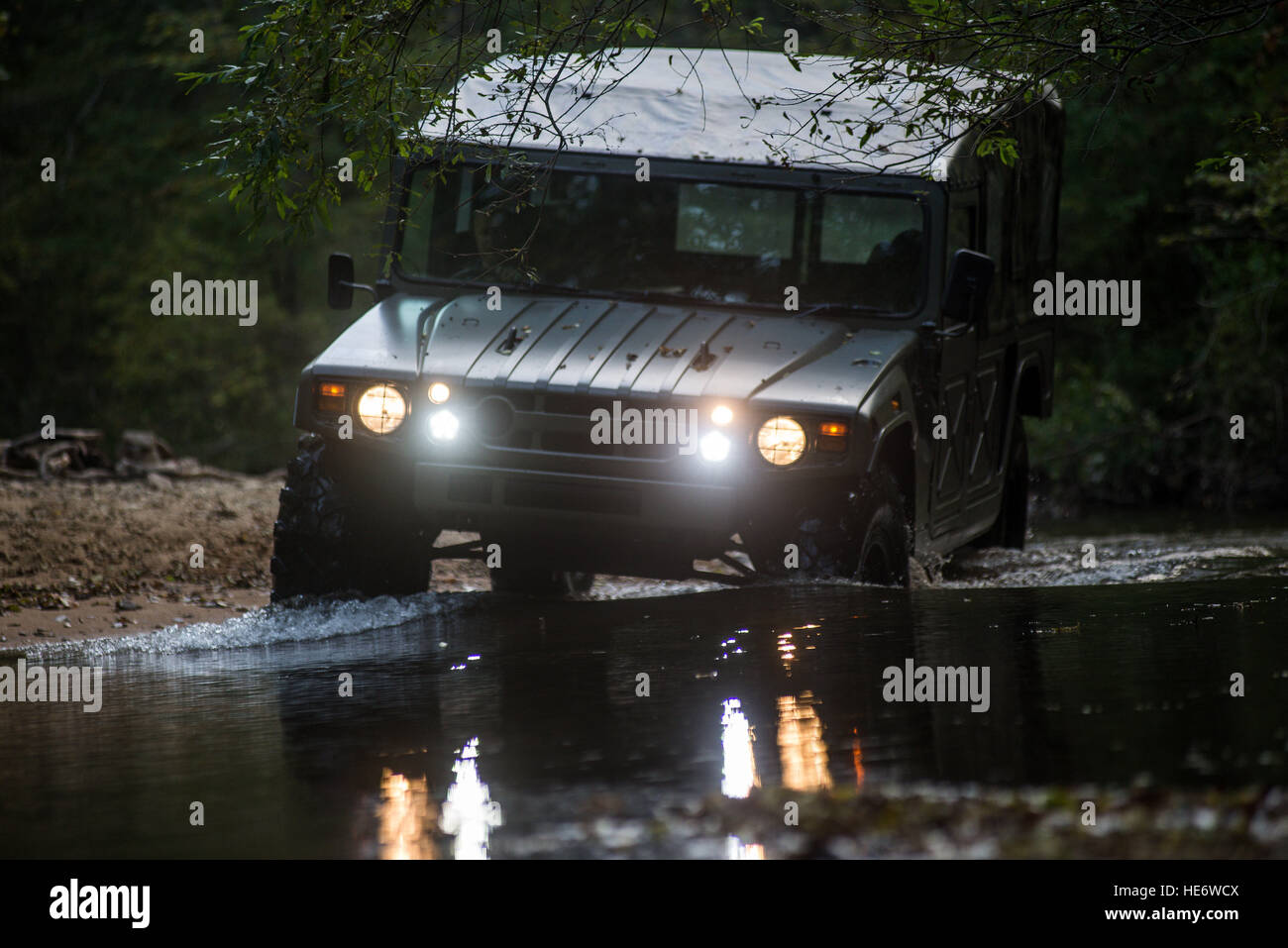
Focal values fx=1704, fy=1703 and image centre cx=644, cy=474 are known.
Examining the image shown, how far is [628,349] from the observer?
729cm

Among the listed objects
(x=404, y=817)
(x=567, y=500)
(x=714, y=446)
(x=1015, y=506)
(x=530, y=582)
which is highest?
(x=714, y=446)

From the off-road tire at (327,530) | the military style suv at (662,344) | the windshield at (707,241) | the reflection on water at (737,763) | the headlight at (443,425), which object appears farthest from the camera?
the windshield at (707,241)

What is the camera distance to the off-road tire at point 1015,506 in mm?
11445

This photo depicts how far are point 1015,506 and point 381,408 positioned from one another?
5.73 m

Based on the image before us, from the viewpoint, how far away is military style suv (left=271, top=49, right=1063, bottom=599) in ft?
22.9

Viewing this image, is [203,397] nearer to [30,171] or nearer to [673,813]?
[30,171]

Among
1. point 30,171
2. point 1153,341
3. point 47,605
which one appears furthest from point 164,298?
point 47,605

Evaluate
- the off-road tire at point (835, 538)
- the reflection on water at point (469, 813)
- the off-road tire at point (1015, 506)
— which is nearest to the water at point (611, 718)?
the reflection on water at point (469, 813)

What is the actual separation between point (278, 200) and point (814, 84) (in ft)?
9.54

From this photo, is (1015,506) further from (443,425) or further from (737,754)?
(737,754)

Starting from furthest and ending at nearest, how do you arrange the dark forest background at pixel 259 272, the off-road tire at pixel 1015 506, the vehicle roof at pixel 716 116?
the dark forest background at pixel 259 272, the off-road tire at pixel 1015 506, the vehicle roof at pixel 716 116

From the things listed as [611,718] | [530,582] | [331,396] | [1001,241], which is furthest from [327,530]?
[1001,241]

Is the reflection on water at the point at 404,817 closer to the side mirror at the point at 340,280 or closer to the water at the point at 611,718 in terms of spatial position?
the water at the point at 611,718

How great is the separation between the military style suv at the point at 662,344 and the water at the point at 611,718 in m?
0.39
